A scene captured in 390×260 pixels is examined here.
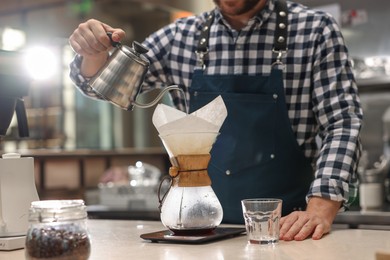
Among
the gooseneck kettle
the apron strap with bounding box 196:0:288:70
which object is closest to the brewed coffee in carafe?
the gooseneck kettle

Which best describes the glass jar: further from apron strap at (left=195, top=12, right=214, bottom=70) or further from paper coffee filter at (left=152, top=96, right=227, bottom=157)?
apron strap at (left=195, top=12, right=214, bottom=70)

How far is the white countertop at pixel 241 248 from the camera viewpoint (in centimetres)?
133

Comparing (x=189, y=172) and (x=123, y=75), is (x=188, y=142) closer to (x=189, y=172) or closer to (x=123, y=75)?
(x=189, y=172)

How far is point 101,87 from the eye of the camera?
166 cm

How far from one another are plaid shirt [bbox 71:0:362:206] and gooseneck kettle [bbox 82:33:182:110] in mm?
486

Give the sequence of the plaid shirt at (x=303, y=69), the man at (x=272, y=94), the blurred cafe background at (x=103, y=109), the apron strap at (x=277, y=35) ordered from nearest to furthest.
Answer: the plaid shirt at (x=303, y=69) < the man at (x=272, y=94) < the apron strap at (x=277, y=35) < the blurred cafe background at (x=103, y=109)

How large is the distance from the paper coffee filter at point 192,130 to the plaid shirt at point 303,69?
391 millimetres

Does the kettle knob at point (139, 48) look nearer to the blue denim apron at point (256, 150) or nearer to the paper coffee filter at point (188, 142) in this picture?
the paper coffee filter at point (188, 142)

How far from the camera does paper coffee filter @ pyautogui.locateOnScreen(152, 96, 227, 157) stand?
1.50 metres

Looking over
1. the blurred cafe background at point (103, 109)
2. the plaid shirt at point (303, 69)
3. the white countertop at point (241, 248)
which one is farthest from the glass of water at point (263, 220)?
the blurred cafe background at point (103, 109)

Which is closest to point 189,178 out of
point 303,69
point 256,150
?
point 256,150

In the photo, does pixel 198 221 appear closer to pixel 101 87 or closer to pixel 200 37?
pixel 101 87

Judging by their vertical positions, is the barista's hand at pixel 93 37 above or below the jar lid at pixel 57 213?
above

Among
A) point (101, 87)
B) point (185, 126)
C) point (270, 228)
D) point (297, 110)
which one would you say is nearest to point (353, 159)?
point (297, 110)
